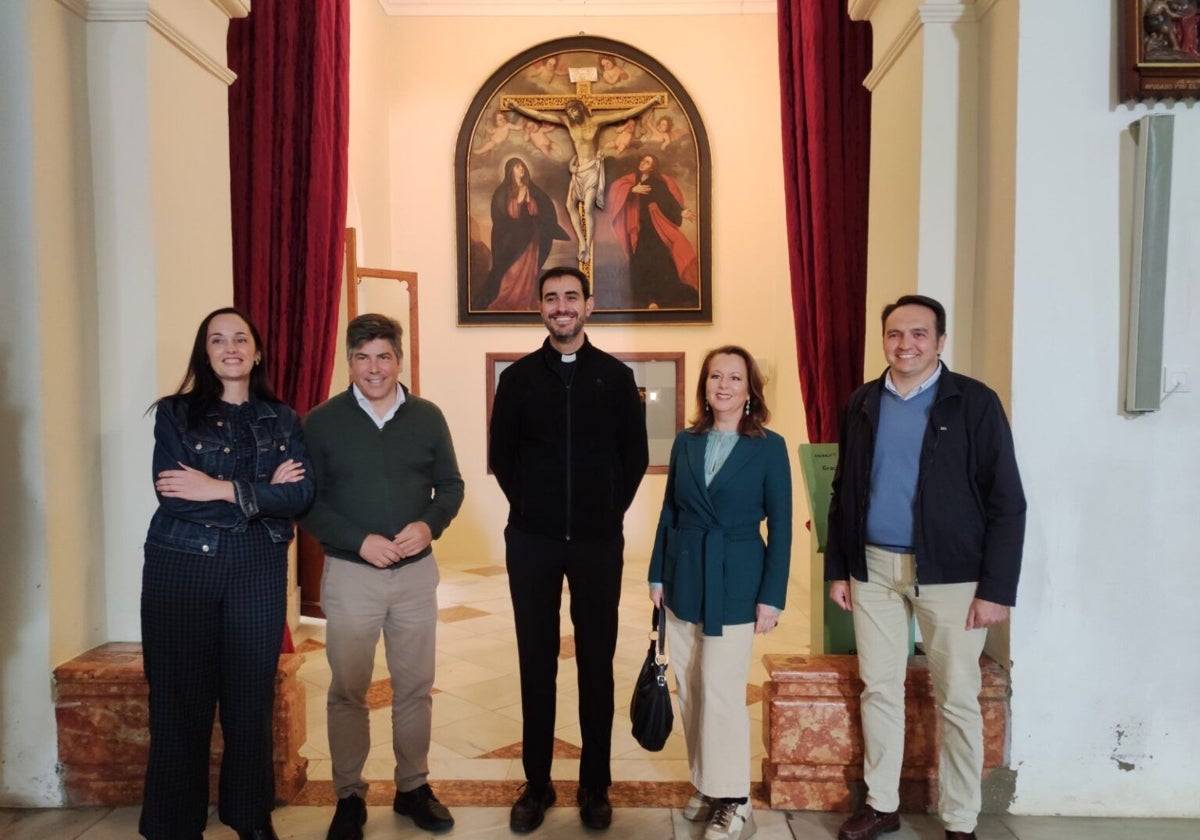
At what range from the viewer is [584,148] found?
8.16 metres

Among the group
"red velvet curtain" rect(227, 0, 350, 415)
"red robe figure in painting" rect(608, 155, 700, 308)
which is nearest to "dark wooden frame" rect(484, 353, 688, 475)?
"red robe figure in painting" rect(608, 155, 700, 308)

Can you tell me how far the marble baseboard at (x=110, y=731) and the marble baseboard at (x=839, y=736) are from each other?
1.82 m

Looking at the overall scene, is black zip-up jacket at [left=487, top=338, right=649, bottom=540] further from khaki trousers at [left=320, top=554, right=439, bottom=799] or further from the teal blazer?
khaki trousers at [left=320, top=554, right=439, bottom=799]

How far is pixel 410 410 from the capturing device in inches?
120

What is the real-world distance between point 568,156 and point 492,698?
521 centimetres

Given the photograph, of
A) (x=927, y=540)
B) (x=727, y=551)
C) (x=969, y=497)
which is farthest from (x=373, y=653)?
(x=969, y=497)

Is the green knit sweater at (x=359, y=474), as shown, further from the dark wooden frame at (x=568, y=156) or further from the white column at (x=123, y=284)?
the dark wooden frame at (x=568, y=156)

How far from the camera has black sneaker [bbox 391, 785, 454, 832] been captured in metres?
3.09

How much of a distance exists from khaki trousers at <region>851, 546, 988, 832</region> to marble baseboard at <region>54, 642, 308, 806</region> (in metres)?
2.11

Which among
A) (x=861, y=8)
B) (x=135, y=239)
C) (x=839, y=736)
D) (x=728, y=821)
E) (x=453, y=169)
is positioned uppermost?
(x=453, y=169)

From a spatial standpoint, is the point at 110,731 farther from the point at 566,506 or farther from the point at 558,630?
the point at 566,506

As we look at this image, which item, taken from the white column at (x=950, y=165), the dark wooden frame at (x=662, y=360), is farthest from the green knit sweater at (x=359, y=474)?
the dark wooden frame at (x=662, y=360)

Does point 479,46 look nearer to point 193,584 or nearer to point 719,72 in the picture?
point 719,72

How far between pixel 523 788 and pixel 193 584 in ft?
4.63
